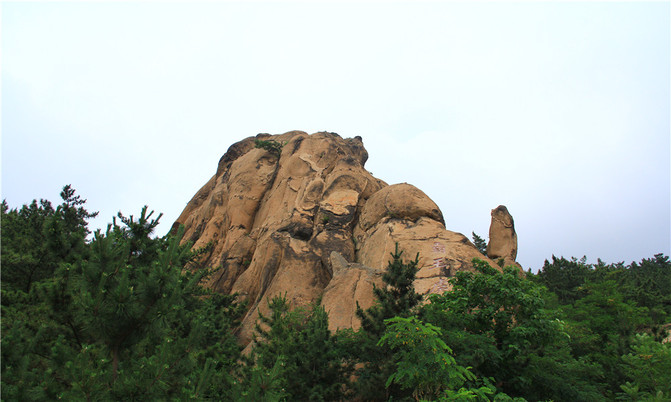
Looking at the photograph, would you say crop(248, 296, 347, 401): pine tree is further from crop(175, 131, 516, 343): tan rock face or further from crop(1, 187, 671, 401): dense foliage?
crop(175, 131, 516, 343): tan rock face

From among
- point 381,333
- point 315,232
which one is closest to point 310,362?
point 381,333

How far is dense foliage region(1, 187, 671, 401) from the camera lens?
21.1 feet

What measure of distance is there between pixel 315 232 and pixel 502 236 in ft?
43.2

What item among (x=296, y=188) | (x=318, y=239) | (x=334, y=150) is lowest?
(x=318, y=239)

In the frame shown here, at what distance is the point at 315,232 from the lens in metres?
25.7

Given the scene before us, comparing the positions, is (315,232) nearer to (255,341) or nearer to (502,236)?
(255,341)

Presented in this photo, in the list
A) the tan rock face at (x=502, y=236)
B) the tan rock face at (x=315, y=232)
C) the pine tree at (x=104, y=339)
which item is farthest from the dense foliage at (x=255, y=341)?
the tan rock face at (x=502, y=236)

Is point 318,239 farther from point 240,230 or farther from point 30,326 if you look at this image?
point 30,326

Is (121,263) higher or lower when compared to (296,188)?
lower

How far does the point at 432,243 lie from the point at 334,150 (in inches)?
616

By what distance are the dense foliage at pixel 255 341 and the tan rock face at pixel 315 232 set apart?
456cm

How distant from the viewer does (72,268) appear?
23.7ft

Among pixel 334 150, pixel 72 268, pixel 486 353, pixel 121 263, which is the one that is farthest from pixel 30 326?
pixel 334 150

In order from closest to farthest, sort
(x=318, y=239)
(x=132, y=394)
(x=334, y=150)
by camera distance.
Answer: (x=132, y=394) < (x=318, y=239) < (x=334, y=150)
